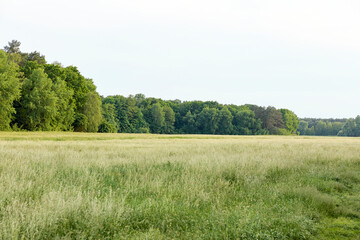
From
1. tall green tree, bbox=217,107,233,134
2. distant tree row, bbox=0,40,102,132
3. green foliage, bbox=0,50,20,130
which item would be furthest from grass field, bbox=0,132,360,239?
tall green tree, bbox=217,107,233,134

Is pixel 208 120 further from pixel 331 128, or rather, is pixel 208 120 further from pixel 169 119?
pixel 331 128

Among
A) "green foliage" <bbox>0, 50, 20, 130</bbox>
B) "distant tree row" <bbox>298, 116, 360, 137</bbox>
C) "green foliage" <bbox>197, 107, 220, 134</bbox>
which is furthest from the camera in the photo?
"distant tree row" <bbox>298, 116, 360, 137</bbox>

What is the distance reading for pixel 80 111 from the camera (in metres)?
57.7

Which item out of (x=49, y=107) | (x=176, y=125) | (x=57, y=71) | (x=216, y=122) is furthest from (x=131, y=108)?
(x=49, y=107)

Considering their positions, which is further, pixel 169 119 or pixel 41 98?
pixel 169 119

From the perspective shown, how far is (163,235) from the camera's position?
13.7 feet

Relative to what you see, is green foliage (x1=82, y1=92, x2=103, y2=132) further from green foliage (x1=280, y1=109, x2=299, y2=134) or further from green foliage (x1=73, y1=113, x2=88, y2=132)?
green foliage (x1=280, y1=109, x2=299, y2=134)

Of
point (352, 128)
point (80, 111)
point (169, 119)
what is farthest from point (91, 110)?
point (352, 128)

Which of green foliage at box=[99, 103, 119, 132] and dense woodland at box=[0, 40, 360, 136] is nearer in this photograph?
dense woodland at box=[0, 40, 360, 136]

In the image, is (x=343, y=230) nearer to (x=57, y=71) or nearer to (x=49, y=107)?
(x=49, y=107)

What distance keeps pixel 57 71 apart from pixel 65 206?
55.4 m

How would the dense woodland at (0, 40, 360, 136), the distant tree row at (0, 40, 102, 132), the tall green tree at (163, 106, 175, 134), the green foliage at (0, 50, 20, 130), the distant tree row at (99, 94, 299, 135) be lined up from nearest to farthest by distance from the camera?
the green foliage at (0, 50, 20, 130), the distant tree row at (0, 40, 102, 132), the dense woodland at (0, 40, 360, 136), the distant tree row at (99, 94, 299, 135), the tall green tree at (163, 106, 175, 134)

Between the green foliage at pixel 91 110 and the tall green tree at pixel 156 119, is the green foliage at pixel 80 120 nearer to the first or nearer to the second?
the green foliage at pixel 91 110

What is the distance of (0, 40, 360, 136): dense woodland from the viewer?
146 ft
